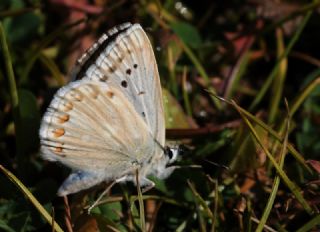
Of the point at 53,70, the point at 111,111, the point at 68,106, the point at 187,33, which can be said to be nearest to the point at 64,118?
the point at 68,106

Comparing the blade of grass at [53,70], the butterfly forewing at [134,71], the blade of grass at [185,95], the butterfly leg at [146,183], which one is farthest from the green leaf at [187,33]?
the butterfly leg at [146,183]

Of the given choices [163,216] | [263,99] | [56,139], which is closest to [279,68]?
[263,99]

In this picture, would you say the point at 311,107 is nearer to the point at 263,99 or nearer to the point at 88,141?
the point at 263,99

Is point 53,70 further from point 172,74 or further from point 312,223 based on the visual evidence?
point 312,223

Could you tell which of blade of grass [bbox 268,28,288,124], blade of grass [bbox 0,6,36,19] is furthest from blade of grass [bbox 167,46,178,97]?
blade of grass [bbox 0,6,36,19]

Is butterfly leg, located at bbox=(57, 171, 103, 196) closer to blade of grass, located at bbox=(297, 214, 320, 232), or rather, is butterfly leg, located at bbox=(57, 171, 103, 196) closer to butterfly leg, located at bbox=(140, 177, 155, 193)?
butterfly leg, located at bbox=(140, 177, 155, 193)

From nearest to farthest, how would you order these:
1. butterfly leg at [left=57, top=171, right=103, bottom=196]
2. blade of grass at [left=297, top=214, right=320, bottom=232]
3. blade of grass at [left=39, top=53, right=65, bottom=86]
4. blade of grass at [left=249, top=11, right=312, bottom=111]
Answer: blade of grass at [left=297, top=214, right=320, bottom=232] < butterfly leg at [left=57, top=171, right=103, bottom=196] < blade of grass at [left=39, top=53, right=65, bottom=86] < blade of grass at [left=249, top=11, right=312, bottom=111]
